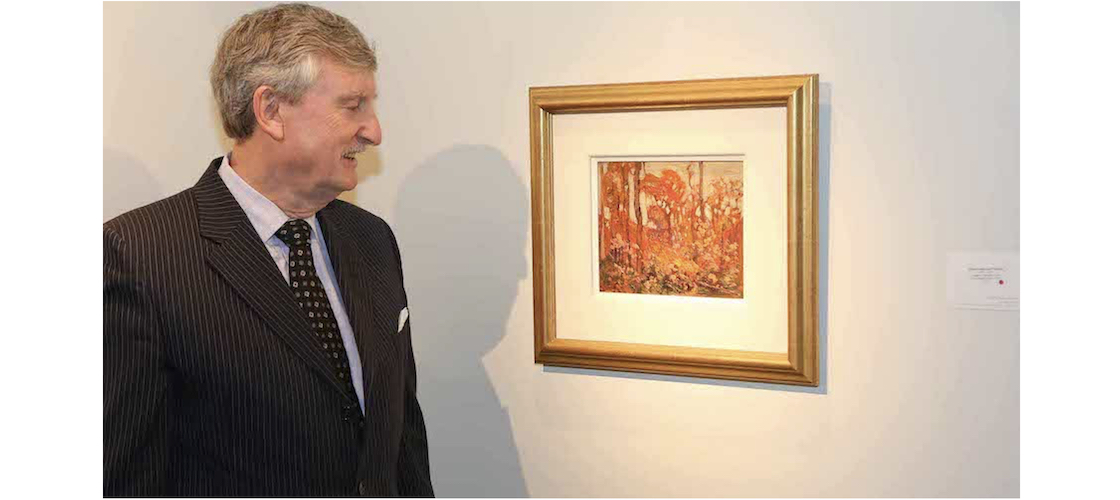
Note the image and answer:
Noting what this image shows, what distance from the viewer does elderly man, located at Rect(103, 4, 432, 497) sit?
1.25 m

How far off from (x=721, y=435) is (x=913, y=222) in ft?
1.62

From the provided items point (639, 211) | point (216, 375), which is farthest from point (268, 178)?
point (639, 211)

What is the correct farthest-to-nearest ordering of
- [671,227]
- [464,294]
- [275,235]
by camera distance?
1. [464,294]
2. [671,227]
3. [275,235]

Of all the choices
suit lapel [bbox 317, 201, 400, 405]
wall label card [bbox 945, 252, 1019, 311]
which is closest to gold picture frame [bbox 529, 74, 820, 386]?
wall label card [bbox 945, 252, 1019, 311]

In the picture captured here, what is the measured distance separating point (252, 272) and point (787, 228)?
0.85 metres

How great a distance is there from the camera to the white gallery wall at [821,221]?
1.58 m

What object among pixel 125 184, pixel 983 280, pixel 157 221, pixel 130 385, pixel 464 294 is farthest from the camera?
pixel 125 184

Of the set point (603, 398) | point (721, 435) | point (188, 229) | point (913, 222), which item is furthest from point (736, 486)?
point (188, 229)

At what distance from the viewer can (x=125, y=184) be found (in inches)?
85.0

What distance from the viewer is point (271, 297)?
1339 millimetres

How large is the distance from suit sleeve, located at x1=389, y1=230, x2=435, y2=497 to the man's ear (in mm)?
394

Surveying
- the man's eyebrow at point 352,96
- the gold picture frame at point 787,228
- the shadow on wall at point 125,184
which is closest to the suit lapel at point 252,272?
the man's eyebrow at point 352,96

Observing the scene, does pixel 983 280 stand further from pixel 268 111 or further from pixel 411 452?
pixel 268 111

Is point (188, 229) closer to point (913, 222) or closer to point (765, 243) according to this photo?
point (765, 243)
